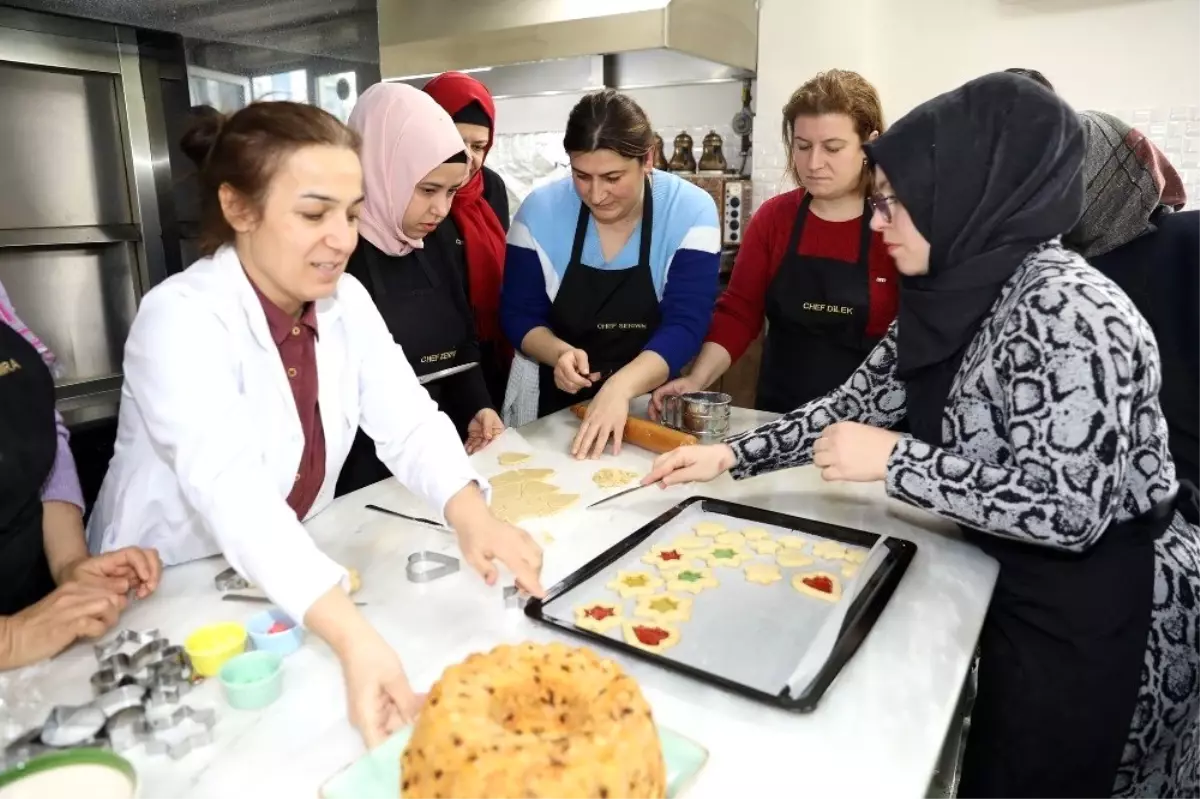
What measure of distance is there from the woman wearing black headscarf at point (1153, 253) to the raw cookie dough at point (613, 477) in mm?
1174

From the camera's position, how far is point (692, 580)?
4.17 feet

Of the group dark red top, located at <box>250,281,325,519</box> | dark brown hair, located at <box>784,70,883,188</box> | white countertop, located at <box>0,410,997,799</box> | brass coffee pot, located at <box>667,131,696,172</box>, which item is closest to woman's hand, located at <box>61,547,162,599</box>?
white countertop, located at <box>0,410,997,799</box>

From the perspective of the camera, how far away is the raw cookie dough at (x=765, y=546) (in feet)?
4.50

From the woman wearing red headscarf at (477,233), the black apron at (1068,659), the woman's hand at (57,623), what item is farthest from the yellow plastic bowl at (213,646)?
the woman wearing red headscarf at (477,233)

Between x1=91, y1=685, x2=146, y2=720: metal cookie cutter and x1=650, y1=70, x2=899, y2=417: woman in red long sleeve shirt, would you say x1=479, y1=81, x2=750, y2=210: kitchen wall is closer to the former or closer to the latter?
x1=650, y1=70, x2=899, y2=417: woman in red long sleeve shirt

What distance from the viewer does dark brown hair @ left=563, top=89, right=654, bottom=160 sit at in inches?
82.4

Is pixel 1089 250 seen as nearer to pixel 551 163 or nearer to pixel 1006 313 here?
pixel 1006 313

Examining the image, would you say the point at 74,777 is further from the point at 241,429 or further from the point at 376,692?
the point at 241,429

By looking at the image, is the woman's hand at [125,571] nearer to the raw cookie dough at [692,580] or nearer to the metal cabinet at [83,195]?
the raw cookie dough at [692,580]

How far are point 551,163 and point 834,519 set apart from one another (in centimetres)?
372

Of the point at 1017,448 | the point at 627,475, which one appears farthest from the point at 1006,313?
the point at 627,475

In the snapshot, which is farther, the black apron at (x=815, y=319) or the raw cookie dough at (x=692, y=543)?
the black apron at (x=815, y=319)

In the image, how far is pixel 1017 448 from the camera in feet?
3.92

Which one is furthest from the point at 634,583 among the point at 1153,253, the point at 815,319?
the point at 1153,253
